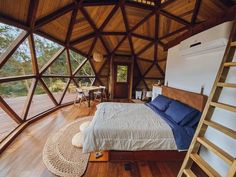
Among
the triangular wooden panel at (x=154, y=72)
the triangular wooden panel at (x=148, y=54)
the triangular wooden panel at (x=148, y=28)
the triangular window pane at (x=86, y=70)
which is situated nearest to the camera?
the triangular wooden panel at (x=148, y=28)

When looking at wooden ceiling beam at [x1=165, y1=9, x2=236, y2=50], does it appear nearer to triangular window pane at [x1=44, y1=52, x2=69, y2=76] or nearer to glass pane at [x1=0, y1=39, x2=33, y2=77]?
glass pane at [x1=0, y1=39, x2=33, y2=77]

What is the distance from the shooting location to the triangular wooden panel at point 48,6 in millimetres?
2892

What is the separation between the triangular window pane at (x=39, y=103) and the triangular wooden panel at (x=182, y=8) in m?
4.49

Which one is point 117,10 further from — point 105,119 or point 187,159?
point 187,159

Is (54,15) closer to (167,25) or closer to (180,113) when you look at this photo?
(167,25)

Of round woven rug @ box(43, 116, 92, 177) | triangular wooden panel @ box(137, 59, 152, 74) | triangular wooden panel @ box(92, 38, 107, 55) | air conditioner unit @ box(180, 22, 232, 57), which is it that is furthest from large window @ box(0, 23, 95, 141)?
air conditioner unit @ box(180, 22, 232, 57)

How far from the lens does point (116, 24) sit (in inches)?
195

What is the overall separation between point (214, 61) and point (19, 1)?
3612 millimetres

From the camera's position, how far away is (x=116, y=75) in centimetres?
770

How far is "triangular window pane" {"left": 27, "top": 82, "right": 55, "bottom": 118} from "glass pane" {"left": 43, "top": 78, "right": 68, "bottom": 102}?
0.30 metres

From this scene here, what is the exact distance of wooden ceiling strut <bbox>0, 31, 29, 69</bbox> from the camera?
8.72 feet

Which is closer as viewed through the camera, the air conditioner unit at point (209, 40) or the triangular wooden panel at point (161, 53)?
the air conditioner unit at point (209, 40)

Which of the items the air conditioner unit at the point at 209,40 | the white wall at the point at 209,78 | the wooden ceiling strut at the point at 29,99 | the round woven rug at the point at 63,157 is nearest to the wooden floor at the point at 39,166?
the round woven rug at the point at 63,157

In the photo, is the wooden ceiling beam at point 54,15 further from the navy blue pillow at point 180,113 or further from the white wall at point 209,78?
the navy blue pillow at point 180,113
